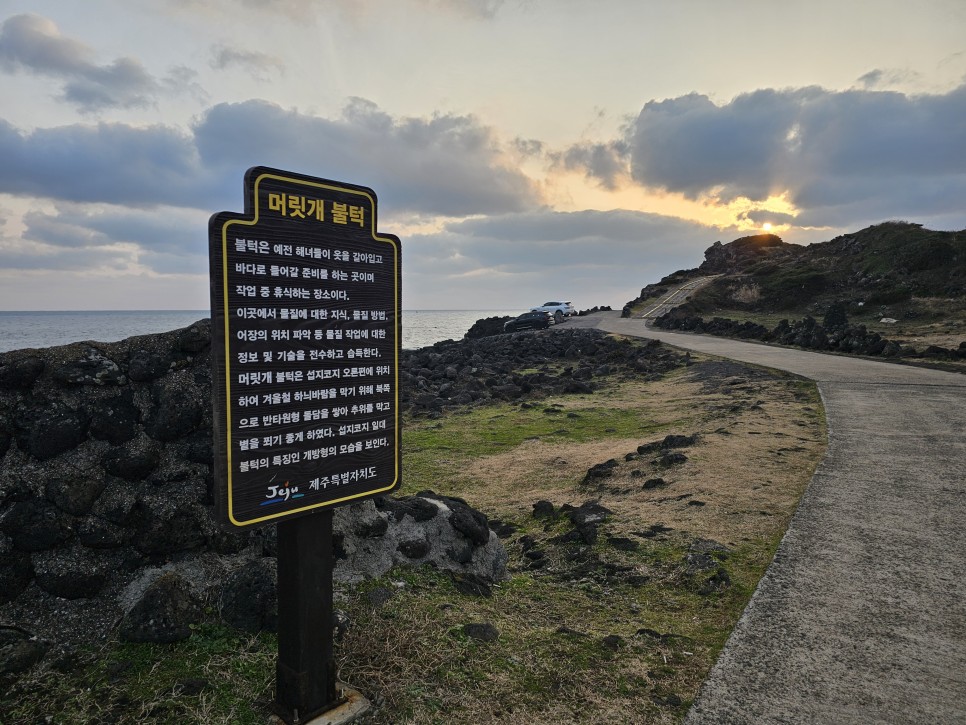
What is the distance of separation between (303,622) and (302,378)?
4.18 ft

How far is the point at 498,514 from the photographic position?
334 inches

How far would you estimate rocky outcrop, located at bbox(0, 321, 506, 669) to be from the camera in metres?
3.67

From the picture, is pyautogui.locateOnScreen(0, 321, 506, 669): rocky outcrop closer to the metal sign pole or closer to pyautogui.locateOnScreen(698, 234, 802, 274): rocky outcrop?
the metal sign pole

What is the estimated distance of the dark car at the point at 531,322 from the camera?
43438 millimetres

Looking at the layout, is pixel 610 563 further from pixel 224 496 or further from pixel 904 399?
pixel 904 399

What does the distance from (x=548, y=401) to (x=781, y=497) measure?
35.1 ft

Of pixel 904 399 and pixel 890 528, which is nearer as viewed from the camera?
pixel 890 528

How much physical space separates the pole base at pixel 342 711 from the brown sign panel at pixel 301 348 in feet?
3.54

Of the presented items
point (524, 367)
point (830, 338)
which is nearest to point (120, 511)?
point (524, 367)

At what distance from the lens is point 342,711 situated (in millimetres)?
3242

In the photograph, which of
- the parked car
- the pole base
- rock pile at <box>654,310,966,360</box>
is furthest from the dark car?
the pole base

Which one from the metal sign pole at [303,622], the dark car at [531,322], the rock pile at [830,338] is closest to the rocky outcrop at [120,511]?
the metal sign pole at [303,622]

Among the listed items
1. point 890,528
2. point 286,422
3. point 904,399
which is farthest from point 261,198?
point 904,399

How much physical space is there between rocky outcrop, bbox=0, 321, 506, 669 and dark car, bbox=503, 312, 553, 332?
127 feet
